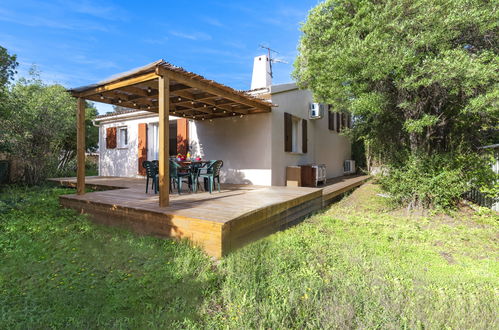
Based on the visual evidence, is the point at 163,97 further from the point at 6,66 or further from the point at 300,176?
the point at 6,66

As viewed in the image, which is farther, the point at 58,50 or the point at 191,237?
the point at 58,50

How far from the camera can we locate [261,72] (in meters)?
9.55

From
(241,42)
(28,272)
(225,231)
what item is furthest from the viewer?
(241,42)

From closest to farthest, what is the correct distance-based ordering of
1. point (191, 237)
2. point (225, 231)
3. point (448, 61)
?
point (225, 231) < point (191, 237) < point (448, 61)

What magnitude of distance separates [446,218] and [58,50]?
1323 centimetres

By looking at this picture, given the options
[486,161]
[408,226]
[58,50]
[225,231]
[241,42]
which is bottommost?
[408,226]

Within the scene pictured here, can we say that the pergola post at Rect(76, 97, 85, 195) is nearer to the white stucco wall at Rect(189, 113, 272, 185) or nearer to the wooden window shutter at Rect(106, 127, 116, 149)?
the white stucco wall at Rect(189, 113, 272, 185)

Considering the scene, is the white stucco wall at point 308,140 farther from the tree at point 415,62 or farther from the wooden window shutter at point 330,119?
the tree at point 415,62

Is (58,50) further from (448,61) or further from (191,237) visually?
(448,61)

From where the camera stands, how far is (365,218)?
5469 mm

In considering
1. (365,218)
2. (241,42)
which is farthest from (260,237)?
(241,42)

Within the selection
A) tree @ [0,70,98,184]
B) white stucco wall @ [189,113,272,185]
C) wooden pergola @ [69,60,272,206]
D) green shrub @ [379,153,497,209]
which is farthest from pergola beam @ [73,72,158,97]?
green shrub @ [379,153,497,209]

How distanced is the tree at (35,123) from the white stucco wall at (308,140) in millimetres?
6982

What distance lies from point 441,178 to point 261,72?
6.79m
